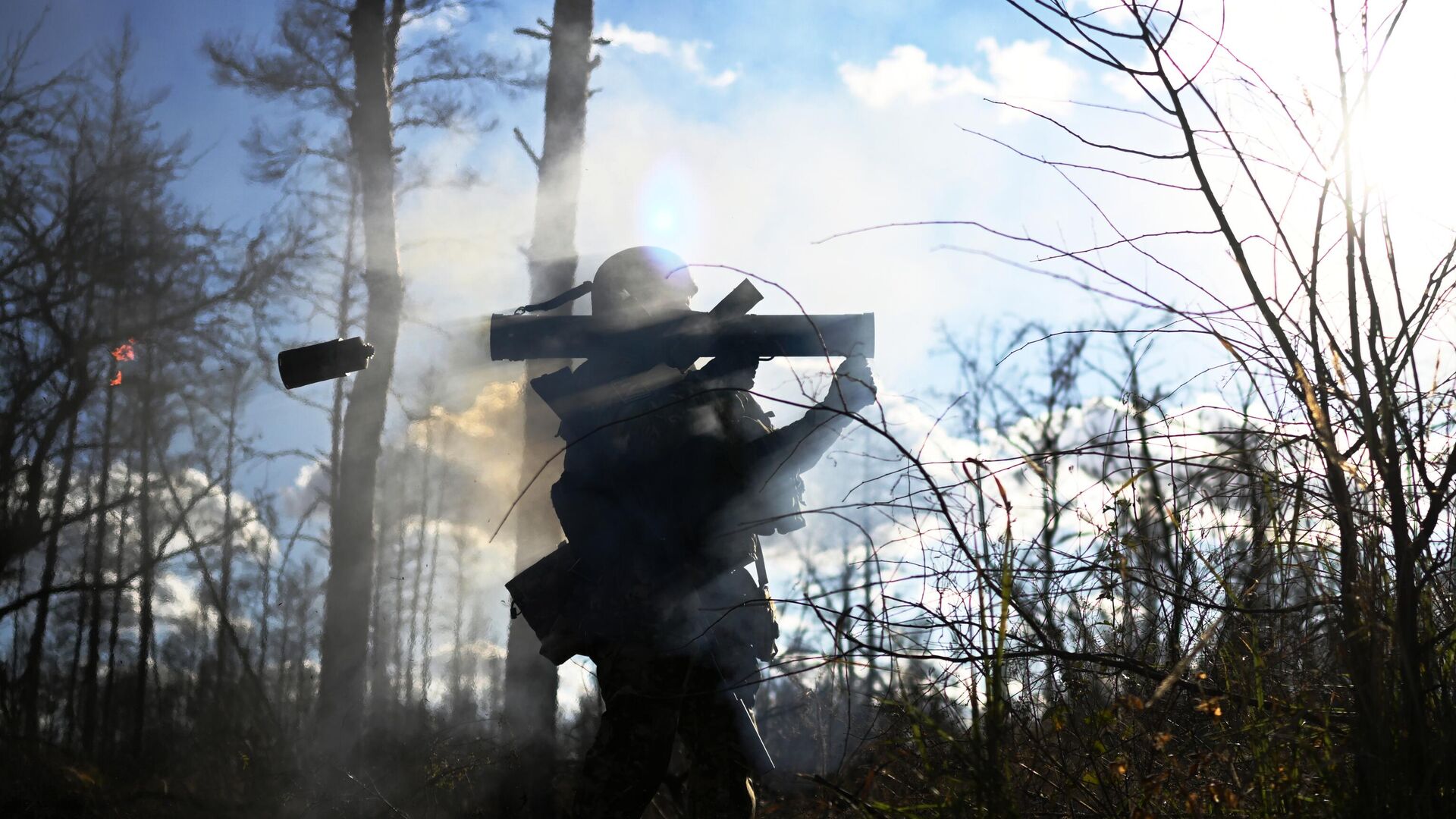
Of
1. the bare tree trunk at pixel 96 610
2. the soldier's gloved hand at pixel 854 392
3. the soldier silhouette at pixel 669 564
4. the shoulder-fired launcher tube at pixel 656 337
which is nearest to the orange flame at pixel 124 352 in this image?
the bare tree trunk at pixel 96 610

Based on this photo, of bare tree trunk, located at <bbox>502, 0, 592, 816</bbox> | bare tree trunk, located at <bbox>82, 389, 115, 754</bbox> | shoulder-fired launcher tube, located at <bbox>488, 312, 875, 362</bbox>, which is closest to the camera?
shoulder-fired launcher tube, located at <bbox>488, 312, 875, 362</bbox>

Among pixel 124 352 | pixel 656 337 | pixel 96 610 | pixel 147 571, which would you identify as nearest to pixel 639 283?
pixel 656 337

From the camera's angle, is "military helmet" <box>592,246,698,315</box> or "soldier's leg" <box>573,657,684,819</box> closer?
"soldier's leg" <box>573,657,684,819</box>

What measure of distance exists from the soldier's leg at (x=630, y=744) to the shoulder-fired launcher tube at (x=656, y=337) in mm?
1055

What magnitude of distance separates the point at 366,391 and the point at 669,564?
8.08 m

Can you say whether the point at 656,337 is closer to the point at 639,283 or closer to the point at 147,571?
the point at 639,283

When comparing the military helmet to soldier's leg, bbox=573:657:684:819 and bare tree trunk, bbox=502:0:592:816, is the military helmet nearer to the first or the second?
soldier's leg, bbox=573:657:684:819

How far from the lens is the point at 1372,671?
1396 millimetres

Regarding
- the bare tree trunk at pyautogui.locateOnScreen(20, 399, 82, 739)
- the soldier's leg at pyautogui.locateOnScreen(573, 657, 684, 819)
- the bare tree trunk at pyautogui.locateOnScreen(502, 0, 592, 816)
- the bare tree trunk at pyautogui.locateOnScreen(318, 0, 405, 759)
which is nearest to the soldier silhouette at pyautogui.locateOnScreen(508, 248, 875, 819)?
the soldier's leg at pyautogui.locateOnScreen(573, 657, 684, 819)

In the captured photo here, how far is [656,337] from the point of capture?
3322mm

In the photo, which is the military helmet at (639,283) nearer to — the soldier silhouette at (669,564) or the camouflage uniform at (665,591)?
the soldier silhouette at (669,564)

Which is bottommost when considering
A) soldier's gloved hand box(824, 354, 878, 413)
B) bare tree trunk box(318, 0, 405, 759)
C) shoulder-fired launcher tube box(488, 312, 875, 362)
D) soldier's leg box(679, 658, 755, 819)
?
soldier's leg box(679, 658, 755, 819)

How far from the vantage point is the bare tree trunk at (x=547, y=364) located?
6.64 m

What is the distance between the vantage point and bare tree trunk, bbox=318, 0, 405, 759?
31.5 feet
